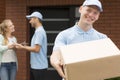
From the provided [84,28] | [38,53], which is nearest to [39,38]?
[38,53]

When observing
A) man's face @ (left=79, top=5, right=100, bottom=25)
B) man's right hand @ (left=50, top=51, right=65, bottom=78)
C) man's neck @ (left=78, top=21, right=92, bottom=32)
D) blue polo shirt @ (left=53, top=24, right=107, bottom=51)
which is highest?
man's face @ (left=79, top=5, right=100, bottom=25)

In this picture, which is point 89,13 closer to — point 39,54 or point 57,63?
point 57,63

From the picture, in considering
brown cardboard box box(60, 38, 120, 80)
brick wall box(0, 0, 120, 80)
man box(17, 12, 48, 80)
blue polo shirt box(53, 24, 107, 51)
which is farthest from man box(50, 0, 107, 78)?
brick wall box(0, 0, 120, 80)

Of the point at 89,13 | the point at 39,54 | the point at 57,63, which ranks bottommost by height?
the point at 39,54

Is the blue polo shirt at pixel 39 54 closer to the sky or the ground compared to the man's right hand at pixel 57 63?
closer to the ground

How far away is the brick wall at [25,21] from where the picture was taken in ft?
32.3

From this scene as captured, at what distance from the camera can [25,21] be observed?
10102 millimetres

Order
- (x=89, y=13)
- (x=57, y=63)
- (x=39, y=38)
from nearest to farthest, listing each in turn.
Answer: (x=57, y=63), (x=89, y=13), (x=39, y=38)

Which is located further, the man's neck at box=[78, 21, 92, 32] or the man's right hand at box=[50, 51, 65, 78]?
the man's neck at box=[78, 21, 92, 32]

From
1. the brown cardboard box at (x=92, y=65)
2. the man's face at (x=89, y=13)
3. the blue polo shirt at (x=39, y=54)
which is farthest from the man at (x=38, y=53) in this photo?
the brown cardboard box at (x=92, y=65)

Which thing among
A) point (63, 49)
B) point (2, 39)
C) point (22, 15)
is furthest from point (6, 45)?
point (63, 49)

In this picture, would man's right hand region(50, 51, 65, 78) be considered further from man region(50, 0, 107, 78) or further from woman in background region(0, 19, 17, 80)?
woman in background region(0, 19, 17, 80)

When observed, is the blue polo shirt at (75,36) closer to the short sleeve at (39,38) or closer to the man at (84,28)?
the man at (84,28)

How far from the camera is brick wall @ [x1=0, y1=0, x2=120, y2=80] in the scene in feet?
32.3
